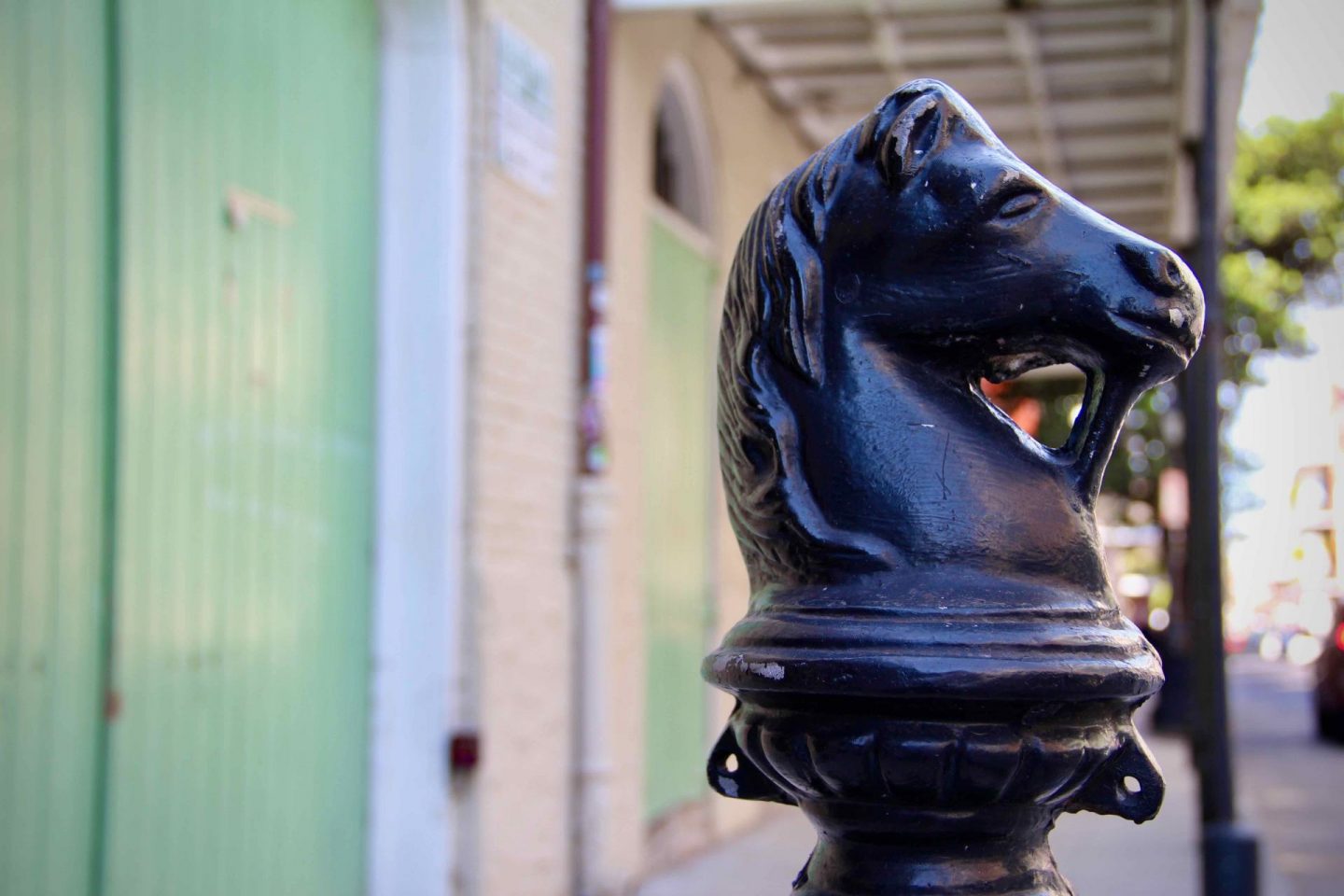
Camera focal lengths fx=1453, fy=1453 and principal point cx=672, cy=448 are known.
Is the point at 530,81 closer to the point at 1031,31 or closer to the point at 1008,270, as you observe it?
the point at 1031,31

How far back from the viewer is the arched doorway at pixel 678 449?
757 cm

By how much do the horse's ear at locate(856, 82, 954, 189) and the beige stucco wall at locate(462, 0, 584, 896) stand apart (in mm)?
3718

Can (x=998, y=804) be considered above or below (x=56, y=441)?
below

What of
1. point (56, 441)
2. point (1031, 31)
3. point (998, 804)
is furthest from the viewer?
point (1031, 31)

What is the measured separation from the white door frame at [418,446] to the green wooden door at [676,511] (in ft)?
8.12

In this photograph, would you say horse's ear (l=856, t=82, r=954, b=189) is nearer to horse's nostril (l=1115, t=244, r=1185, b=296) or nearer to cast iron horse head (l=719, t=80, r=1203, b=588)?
cast iron horse head (l=719, t=80, r=1203, b=588)

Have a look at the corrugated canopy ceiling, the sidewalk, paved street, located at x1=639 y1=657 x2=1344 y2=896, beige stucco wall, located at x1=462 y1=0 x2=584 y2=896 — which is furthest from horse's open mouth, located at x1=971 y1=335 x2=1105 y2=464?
the corrugated canopy ceiling

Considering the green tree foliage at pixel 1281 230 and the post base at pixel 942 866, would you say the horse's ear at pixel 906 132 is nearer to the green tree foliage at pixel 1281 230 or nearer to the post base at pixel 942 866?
the post base at pixel 942 866

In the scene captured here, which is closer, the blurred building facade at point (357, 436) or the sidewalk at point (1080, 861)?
the blurred building facade at point (357, 436)

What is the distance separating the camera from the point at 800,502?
159cm

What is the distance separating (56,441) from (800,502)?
2329mm

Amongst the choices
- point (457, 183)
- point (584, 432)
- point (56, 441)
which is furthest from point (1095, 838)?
point (56, 441)

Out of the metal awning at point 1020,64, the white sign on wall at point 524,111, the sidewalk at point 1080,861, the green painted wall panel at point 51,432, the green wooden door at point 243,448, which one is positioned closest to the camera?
the green painted wall panel at point 51,432

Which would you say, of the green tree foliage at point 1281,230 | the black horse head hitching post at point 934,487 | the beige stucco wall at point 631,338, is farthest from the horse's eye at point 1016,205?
the green tree foliage at point 1281,230
